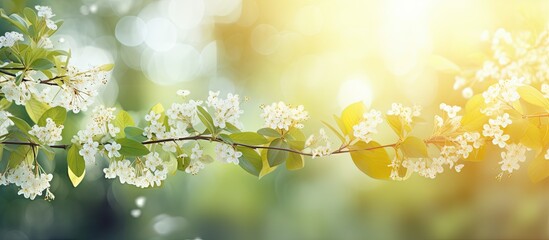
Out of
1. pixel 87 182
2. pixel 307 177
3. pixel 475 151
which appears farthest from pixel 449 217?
pixel 475 151

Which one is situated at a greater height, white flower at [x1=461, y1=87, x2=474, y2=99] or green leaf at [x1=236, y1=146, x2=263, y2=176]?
white flower at [x1=461, y1=87, x2=474, y2=99]

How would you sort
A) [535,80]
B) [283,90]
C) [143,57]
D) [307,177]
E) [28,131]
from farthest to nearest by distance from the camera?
1. [143,57]
2. [283,90]
3. [307,177]
4. [535,80]
5. [28,131]

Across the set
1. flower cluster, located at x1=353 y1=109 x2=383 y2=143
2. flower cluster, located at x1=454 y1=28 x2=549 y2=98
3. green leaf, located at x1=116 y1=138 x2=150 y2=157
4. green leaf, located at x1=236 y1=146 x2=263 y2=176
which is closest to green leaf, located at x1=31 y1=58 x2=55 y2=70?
green leaf, located at x1=116 y1=138 x2=150 y2=157

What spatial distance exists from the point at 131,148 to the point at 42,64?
13cm

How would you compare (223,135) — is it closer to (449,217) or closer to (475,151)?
(475,151)

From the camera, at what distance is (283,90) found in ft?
12.8

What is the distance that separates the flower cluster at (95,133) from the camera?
2.18 feet

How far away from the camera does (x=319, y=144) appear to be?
667 millimetres

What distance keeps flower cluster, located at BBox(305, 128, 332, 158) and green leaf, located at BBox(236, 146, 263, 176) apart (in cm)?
5

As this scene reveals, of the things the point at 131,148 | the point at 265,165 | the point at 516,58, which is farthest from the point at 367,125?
the point at 516,58

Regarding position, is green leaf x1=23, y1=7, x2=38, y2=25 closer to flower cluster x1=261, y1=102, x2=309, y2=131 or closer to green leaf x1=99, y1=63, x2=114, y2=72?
green leaf x1=99, y1=63, x2=114, y2=72

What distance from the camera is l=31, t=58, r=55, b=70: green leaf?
65cm

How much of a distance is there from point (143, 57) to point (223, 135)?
145 inches

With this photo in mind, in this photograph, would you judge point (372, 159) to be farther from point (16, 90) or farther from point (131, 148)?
point (16, 90)
